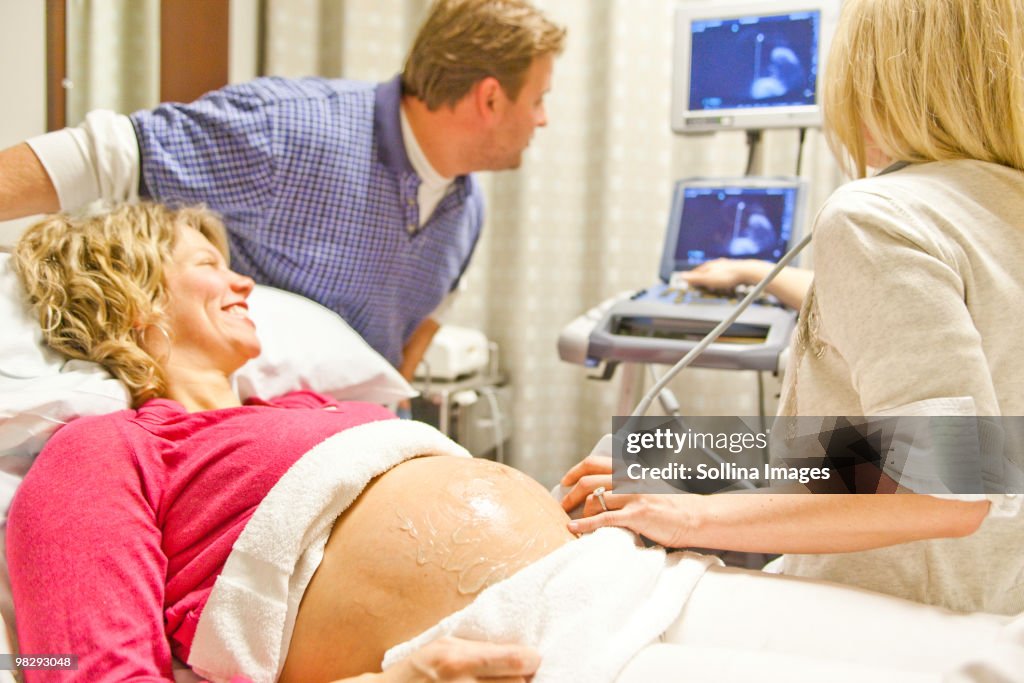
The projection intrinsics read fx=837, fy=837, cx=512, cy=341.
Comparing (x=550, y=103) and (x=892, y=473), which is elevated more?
(x=550, y=103)

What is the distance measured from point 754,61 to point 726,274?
1.85 feet

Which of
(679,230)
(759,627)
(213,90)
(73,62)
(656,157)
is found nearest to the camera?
(759,627)

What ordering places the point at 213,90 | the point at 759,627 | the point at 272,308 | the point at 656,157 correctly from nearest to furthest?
the point at 759,627, the point at 272,308, the point at 213,90, the point at 656,157

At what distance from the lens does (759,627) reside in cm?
89

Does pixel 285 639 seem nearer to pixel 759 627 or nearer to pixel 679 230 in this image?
pixel 759 627

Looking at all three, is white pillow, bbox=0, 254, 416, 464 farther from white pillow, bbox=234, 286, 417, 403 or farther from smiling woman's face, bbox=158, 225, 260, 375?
smiling woman's face, bbox=158, 225, 260, 375

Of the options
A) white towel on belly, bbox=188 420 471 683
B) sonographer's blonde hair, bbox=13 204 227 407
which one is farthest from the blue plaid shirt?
white towel on belly, bbox=188 420 471 683

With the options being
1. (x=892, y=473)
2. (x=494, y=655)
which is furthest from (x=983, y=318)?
(x=494, y=655)

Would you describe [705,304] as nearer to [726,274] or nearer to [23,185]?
[726,274]

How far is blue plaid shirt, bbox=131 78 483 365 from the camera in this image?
160cm

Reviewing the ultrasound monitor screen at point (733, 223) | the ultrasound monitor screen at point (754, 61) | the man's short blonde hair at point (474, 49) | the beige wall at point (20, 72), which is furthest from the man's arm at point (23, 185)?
the ultrasound monitor screen at point (754, 61)

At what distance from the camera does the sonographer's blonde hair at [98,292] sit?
118 cm

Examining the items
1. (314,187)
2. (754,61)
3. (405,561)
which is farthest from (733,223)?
(405,561)

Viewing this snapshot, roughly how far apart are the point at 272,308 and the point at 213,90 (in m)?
0.54
